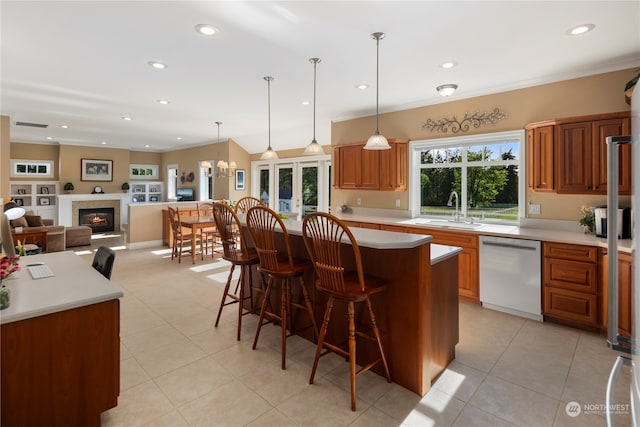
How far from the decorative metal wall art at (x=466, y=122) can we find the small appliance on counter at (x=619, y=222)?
5.07 ft

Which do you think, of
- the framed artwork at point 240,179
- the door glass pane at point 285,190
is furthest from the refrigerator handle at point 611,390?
the framed artwork at point 240,179

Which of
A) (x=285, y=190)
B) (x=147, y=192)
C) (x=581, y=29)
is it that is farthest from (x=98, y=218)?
(x=581, y=29)

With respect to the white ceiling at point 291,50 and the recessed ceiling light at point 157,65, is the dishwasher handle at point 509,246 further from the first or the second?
the recessed ceiling light at point 157,65

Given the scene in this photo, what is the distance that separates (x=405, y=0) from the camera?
2244 mm

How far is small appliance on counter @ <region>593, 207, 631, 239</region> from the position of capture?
122 inches

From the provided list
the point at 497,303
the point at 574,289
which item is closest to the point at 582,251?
the point at 574,289

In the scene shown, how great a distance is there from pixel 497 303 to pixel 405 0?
3175 mm

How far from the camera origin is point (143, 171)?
11.2 meters

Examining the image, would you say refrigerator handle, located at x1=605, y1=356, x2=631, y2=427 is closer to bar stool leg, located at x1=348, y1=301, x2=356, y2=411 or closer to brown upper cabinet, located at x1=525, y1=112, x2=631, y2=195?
bar stool leg, located at x1=348, y1=301, x2=356, y2=411

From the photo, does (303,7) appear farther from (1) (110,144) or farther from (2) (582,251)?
(1) (110,144)

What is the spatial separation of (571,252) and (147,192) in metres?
11.5

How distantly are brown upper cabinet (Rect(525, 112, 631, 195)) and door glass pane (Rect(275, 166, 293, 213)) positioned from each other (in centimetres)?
553

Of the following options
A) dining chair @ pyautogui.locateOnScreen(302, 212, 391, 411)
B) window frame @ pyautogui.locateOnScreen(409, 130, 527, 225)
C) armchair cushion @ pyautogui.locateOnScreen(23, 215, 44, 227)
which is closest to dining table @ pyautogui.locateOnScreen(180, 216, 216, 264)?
armchair cushion @ pyautogui.locateOnScreen(23, 215, 44, 227)

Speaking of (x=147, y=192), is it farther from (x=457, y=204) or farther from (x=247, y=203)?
(x=457, y=204)
